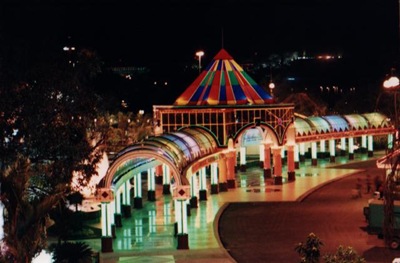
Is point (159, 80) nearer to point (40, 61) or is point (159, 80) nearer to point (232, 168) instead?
point (232, 168)

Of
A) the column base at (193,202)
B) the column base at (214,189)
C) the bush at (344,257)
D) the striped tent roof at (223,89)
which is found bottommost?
the bush at (344,257)

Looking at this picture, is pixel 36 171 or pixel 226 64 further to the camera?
pixel 226 64

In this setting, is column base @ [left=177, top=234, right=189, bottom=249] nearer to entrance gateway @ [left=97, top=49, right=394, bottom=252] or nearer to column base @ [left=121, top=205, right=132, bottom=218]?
entrance gateway @ [left=97, top=49, right=394, bottom=252]

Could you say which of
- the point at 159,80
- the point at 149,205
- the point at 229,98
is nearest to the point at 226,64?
the point at 229,98

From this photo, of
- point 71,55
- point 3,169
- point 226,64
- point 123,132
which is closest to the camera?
point 3,169

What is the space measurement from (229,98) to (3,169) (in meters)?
28.6

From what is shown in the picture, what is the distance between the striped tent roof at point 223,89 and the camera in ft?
142

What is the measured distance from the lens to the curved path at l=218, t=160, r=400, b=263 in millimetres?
25516

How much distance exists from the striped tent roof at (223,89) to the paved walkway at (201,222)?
415 cm

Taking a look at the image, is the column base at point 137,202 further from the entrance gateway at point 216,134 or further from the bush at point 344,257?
the bush at point 344,257

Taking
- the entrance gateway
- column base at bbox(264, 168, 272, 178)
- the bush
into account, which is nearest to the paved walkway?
column base at bbox(264, 168, 272, 178)

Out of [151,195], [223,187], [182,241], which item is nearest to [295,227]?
[182,241]

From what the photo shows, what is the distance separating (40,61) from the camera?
606 inches

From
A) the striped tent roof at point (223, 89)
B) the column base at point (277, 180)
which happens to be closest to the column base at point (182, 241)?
the column base at point (277, 180)
